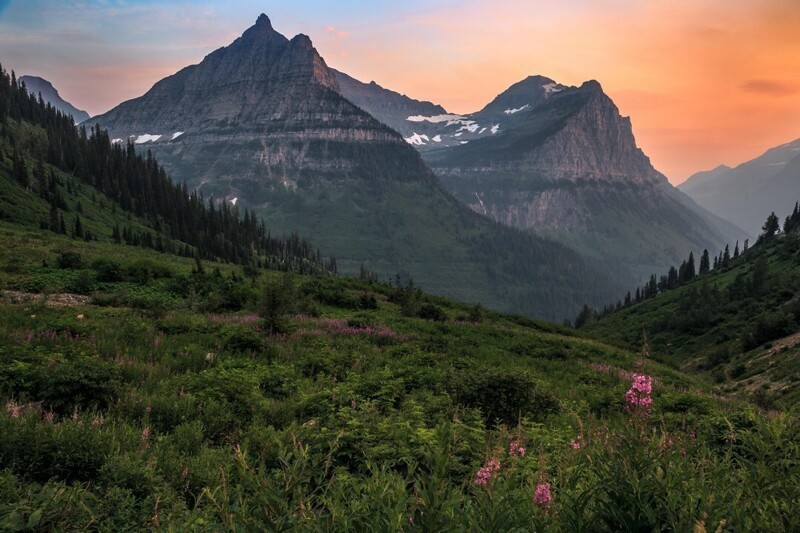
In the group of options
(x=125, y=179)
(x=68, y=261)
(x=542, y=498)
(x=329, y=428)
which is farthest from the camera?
(x=125, y=179)

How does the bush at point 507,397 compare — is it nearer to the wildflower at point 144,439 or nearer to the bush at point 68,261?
the wildflower at point 144,439

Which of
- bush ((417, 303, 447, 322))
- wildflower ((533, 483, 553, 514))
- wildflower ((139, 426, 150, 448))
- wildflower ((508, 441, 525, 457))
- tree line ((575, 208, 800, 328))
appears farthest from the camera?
tree line ((575, 208, 800, 328))

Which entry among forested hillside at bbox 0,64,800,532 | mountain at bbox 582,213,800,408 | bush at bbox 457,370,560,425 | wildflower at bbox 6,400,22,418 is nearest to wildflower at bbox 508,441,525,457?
forested hillside at bbox 0,64,800,532

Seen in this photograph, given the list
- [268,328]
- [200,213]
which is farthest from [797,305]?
[200,213]

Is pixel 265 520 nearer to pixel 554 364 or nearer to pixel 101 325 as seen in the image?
pixel 101 325

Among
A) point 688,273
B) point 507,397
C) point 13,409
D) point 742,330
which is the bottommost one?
point 688,273

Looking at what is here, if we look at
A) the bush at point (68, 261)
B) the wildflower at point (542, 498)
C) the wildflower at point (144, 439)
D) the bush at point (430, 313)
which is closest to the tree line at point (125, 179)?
the bush at point (68, 261)

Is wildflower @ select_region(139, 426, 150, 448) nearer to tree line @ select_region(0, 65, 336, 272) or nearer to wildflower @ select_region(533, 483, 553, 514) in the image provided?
wildflower @ select_region(533, 483, 553, 514)

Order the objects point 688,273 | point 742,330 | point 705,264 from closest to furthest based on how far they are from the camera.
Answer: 1. point 742,330
2. point 688,273
3. point 705,264

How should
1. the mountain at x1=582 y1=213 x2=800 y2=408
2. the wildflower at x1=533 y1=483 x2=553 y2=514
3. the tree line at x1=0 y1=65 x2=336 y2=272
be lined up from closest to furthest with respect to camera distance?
1. the wildflower at x1=533 y1=483 x2=553 y2=514
2. the mountain at x1=582 y1=213 x2=800 y2=408
3. the tree line at x1=0 y1=65 x2=336 y2=272

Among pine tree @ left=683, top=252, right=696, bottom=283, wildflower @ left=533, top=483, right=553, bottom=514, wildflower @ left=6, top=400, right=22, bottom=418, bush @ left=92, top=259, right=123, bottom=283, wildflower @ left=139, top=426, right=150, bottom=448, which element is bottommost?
pine tree @ left=683, top=252, right=696, bottom=283

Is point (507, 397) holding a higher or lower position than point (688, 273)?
higher

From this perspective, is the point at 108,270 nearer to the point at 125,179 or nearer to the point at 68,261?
the point at 68,261

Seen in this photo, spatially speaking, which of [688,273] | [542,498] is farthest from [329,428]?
[688,273]
